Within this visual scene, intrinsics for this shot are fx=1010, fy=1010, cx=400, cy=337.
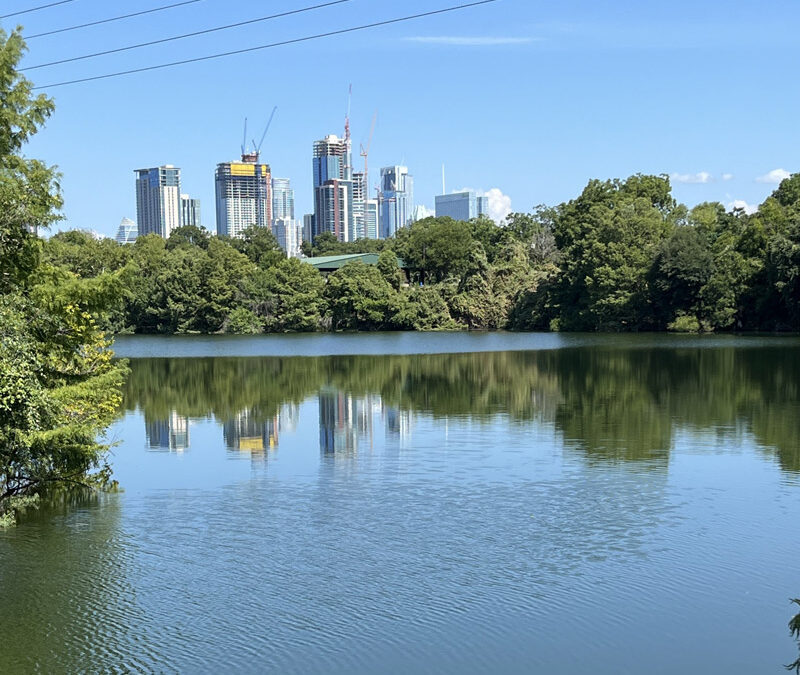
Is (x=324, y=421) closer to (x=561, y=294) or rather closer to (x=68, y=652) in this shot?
(x=68, y=652)

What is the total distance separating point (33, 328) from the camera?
1415 cm

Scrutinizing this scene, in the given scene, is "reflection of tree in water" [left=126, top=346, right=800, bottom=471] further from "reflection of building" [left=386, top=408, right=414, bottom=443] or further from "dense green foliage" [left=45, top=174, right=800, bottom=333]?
"dense green foliage" [left=45, top=174, right=800, bottom=333]

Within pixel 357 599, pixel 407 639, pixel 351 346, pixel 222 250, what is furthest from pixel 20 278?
pixel 222 250

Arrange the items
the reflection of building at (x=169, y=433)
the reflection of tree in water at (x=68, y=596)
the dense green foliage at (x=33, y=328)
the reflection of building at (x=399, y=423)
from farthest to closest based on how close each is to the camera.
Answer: the reflection of building at (x=399, y=423) < the reflection of building at (x=169, y=433) < the dense green foliage at (x=33, y=328) < the reflection of tree in water at (x=68, y=596)

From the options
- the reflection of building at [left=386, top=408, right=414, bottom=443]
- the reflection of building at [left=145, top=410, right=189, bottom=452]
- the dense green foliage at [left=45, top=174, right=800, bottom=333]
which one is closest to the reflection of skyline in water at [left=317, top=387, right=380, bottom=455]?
the reflection of building at [left=386, top=408, right=414, bottom=443]

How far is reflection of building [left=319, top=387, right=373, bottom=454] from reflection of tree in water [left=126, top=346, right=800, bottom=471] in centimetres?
82

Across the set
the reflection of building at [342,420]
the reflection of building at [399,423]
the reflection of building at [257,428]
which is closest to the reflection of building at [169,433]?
the reflection of building at [257,428]

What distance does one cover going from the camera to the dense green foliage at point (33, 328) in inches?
507

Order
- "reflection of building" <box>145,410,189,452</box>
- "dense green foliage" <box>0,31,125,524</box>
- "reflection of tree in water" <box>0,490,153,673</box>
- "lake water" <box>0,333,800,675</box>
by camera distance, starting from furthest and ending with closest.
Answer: "reflection of building" <box>145,410,189,452</box> → "dense green foliage" <box>0,31,125,524</box> → "lake water" <box>0,333,800,675</box> → "reflection of tree in water" <box>0,490,153,673</box>

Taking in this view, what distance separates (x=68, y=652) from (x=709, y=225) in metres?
74.1

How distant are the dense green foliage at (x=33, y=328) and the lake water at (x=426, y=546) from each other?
1314mm

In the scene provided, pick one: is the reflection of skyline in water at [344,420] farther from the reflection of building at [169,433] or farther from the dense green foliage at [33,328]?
the dense green foliage at [33,328]

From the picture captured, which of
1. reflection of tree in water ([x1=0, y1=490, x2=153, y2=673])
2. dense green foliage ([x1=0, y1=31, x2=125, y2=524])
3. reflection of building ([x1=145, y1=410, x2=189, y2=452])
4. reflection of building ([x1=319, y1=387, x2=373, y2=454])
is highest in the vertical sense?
dense green foliage ([x1=0, y1=31, x2=125, y2=524])

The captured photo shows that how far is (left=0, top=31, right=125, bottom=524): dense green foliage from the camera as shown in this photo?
42.2ft
